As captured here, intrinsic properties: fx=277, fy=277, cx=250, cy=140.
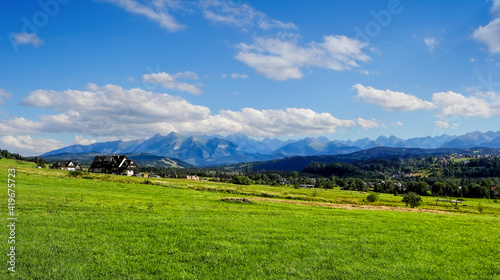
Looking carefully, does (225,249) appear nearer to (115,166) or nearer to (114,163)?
(115,166)

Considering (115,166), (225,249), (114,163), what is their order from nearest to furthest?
1. (225,249)
2. (115,166)
3. (114,163)

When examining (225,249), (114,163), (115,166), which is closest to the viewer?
→ (225,249)

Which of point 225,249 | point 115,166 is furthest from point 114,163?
point 225,249

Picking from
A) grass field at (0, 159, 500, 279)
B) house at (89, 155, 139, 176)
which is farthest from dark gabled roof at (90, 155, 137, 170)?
grass field at (0, 159, 500, 279)

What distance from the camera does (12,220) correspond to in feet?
72.8

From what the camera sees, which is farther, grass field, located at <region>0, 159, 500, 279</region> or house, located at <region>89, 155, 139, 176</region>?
house, located at <region>89, 155, 139, 176</region>

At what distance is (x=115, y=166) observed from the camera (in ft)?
438

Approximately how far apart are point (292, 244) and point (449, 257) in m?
10.7

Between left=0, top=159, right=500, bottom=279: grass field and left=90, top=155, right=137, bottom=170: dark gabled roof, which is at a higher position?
left=90, top=155, right=137, bottom=170: dark gabled roof

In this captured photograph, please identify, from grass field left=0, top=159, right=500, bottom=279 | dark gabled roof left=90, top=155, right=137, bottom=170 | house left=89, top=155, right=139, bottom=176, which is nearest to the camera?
grass field left=0, top=159, right=500, bottom=279

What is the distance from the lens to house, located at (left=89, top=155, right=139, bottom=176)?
13288 centimetres

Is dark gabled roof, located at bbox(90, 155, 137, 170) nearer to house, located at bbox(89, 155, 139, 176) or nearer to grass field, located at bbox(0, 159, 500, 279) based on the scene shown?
house, located at bbox(89, 155, 139, 176)

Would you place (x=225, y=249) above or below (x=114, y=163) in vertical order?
below

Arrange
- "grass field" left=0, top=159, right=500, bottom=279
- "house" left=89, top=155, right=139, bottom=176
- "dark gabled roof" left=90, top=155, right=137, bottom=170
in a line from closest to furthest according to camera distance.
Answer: "grass field" left=0, top=159, right=500, bottom=279 → "house" left=89, top=155, right=139, bottom=176 → "dark gabled roof" left=90, top=155, right=137, bottom=170
